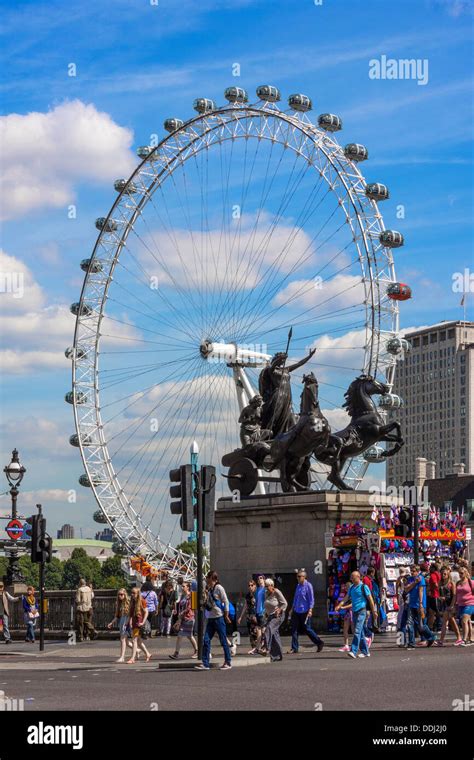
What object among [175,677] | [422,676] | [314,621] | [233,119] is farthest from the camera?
[233,119]

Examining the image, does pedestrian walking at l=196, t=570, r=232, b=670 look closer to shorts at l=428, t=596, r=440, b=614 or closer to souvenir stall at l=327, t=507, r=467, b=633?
souvenir stall at l=327, t=507, r=467, b=633

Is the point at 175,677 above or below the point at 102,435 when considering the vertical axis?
below

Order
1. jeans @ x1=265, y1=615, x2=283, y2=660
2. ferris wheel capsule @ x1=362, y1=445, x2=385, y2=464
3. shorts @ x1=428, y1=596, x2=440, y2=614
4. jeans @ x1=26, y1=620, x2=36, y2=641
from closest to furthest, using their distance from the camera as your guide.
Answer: jeans @ x1=265, y1=615, x2=283, y2=660
shorts @ x1=428, y1=596, x2=440, y2=614
jeans @ x1=26, y1=620, x2=36, y2=641
ferris wheel capsule @ x1=362, y1=445, x2=385, y2=464

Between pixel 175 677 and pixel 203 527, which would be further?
pixel 203 527

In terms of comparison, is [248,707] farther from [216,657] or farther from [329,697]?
[216,657]

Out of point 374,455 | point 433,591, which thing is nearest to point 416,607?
point 433,591

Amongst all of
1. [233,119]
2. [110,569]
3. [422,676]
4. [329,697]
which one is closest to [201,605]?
[422,676]

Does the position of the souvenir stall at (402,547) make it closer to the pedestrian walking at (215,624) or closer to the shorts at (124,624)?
the shorts at (124,624)

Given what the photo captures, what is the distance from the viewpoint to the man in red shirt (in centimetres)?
3281

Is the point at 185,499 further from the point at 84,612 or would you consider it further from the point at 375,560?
the point at 84,612

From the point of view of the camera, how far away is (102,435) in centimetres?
6925

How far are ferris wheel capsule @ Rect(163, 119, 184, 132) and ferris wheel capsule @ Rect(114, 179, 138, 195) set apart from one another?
189 inches

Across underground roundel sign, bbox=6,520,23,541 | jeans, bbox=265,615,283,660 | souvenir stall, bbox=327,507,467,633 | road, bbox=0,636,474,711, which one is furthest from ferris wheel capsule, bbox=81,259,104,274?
jeans, bbox=265,615,283,660
